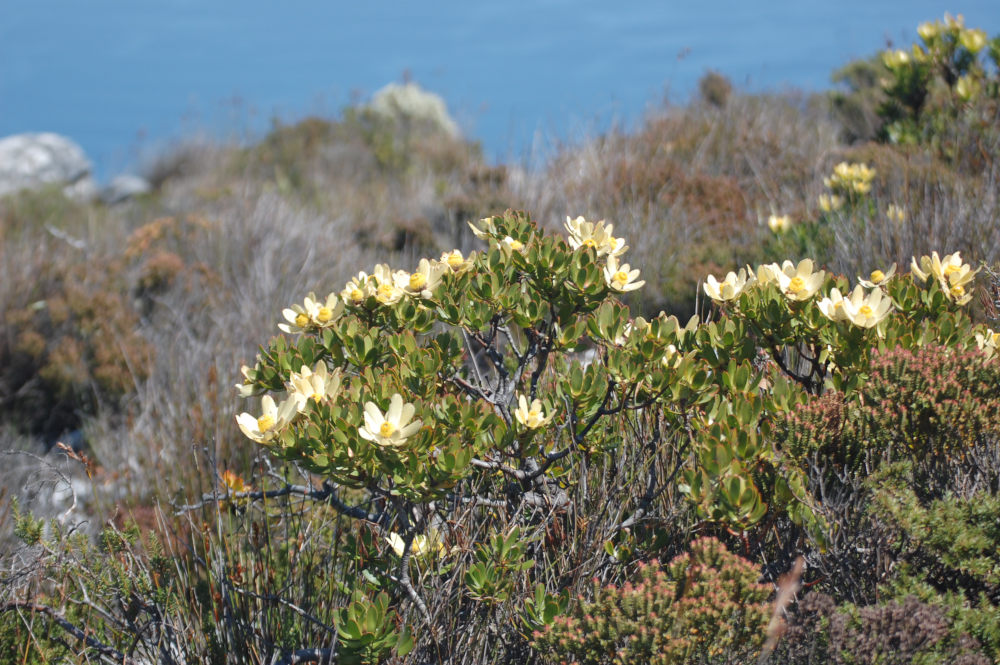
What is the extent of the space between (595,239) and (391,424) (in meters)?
1.03

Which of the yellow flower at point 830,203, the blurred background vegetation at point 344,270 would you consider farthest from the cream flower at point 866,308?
the yellow flower at point 830,203

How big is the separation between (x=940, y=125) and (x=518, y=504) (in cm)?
632

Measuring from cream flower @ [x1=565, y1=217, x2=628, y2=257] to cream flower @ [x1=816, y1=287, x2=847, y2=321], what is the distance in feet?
2.13

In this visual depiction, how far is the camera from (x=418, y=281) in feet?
8.64

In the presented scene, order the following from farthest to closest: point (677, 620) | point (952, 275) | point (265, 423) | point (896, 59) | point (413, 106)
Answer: point (413, 106) < point (896, 59) < point (952, 275) < point (265, 423) < point (677, 620)

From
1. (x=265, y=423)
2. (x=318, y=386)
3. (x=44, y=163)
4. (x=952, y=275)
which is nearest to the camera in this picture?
(x=265, y=423)

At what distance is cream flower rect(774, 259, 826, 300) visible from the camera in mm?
2473

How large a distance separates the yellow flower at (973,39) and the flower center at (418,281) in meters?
6.71

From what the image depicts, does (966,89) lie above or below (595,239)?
above

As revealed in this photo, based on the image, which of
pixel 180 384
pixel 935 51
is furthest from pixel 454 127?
pixel 180 384

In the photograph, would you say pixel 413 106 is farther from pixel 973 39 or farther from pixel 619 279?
pixel 619 279

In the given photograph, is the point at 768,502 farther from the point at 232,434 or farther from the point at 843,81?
the point at 843,81

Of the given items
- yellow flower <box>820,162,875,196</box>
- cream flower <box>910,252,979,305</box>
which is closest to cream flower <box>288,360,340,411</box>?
cream flower <box>910,252,979,305</box>

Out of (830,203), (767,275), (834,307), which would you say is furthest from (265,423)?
(830,203)
